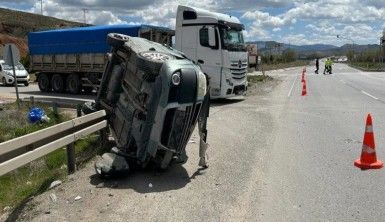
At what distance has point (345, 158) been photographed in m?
8.68

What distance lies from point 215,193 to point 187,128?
47.8 inches

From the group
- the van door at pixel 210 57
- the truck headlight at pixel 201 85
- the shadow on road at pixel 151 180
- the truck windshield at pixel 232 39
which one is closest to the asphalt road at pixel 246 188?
the shadow on road at pixel 151 180

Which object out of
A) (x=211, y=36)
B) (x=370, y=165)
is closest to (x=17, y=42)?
(x=211, y=36)

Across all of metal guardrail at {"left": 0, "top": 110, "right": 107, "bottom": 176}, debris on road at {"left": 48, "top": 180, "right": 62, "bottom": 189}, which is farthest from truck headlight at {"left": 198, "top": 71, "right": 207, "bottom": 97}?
debris on road at {"left": 48, "top": 180, "right": 62, "bottom": 189}

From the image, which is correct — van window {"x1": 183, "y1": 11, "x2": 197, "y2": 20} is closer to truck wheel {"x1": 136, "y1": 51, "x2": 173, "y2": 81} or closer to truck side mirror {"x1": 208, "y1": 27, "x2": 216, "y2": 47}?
truck side mirror {"x1": 208, "y1": 27, "x2": 216, "y2": 47}

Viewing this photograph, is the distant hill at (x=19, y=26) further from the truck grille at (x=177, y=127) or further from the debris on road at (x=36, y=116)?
the truck grille at (x=177, y=127)

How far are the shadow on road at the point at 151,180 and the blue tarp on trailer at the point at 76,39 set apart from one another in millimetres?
13838

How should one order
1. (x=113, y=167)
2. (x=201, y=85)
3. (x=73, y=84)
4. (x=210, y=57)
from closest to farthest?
(x=113, y=167), (x=201, y=85), (x=210, y=57), (x=73, y=84)

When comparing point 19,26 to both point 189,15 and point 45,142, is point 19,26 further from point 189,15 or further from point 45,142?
point 45,142

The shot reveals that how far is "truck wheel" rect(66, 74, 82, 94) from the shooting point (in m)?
24.5

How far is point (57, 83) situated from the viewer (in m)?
26.1

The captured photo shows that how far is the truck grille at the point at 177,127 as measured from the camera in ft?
23.6

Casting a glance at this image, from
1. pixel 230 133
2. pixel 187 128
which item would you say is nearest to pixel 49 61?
pixel 230 133

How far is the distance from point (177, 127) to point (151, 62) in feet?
3.21
